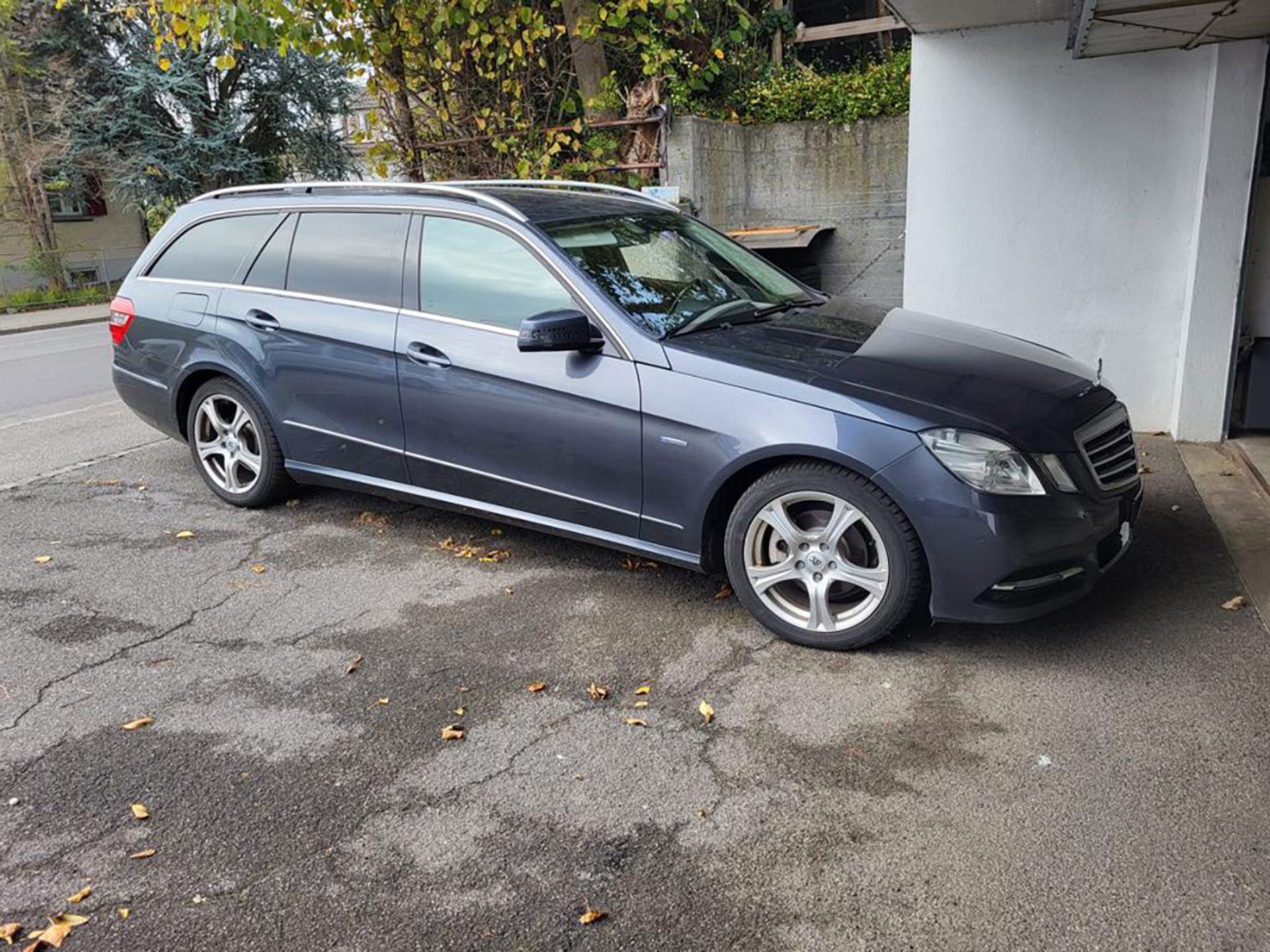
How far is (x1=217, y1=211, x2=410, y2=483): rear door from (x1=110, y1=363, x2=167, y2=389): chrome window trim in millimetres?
647

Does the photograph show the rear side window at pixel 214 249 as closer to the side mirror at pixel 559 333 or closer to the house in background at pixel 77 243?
the side mirror at pixel 559 333

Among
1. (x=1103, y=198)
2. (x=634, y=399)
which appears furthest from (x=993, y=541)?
(x=1103, y=198)

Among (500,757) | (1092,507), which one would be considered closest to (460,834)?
(500,757)

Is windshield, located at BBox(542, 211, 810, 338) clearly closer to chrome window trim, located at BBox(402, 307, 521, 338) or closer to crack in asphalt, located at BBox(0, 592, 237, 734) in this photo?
chrome window trim, located at BBox(402, 307, 521, 338)

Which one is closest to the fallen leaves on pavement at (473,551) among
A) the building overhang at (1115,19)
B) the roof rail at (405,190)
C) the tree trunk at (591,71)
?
the roof rail at (405,190)

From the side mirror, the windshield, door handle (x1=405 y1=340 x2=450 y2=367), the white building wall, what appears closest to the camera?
the side mirror

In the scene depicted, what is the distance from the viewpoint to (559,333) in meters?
4.05

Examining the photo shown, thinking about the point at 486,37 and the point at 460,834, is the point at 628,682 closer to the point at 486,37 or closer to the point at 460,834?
the point at 460,834

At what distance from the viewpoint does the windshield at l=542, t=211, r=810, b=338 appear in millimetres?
4332

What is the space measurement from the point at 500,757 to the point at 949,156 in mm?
5585

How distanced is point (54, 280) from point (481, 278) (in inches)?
946

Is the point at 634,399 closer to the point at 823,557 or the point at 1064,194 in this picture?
the point at 823,557

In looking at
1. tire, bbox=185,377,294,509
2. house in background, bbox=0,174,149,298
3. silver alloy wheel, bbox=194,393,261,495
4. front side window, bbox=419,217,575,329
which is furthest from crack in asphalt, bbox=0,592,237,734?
house in background, bbox=0,174,149,298

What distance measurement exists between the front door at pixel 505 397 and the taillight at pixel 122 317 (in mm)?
2156
